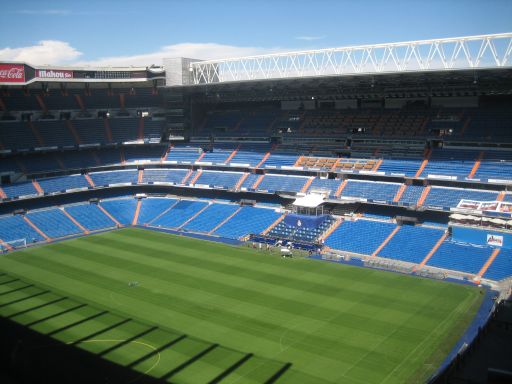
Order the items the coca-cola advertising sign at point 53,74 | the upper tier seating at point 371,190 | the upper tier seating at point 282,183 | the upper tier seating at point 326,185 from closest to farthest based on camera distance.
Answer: the upper tier seating at point 371,190
the upper tier seating at point 326,185
the upper tier seating at point 282,183
the coca-cola advertising sign at point 53,74

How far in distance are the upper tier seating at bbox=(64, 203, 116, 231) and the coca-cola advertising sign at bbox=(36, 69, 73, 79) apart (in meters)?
14.0

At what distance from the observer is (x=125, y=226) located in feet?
176

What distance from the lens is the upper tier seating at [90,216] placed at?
5244 centimetres

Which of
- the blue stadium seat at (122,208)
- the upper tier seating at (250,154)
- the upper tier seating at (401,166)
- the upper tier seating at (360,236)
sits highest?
the upper tier seating at (250,154)

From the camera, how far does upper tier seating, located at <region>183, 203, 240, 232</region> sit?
50906 mm

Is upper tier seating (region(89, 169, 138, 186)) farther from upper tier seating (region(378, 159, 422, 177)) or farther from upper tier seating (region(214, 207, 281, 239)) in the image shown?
upper tier seating (region(378, 159, 422, 177))

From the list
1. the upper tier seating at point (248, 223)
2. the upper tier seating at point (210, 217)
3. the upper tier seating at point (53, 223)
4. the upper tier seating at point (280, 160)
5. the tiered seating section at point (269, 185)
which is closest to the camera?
the tiered seating section at point (269, 185)

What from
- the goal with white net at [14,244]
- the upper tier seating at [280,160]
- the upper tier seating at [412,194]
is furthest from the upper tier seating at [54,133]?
the upper tier seating at [412,194]

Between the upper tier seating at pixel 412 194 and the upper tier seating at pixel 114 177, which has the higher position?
the upper tier seating at pixel 114 177

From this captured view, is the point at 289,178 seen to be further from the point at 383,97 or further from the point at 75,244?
the point at 75,244

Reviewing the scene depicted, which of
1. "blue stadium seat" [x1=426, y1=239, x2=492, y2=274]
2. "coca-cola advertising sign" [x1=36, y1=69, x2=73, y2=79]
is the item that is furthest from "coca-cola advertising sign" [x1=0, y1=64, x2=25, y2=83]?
"blue stadium seat" [x1=426, y1=239, x2=492, y2=274]

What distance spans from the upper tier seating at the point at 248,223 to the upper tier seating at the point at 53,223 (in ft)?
49.4

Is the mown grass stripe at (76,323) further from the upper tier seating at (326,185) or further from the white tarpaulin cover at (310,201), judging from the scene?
the upper tier seating at (326,185)

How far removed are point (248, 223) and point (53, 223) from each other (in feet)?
65.5
